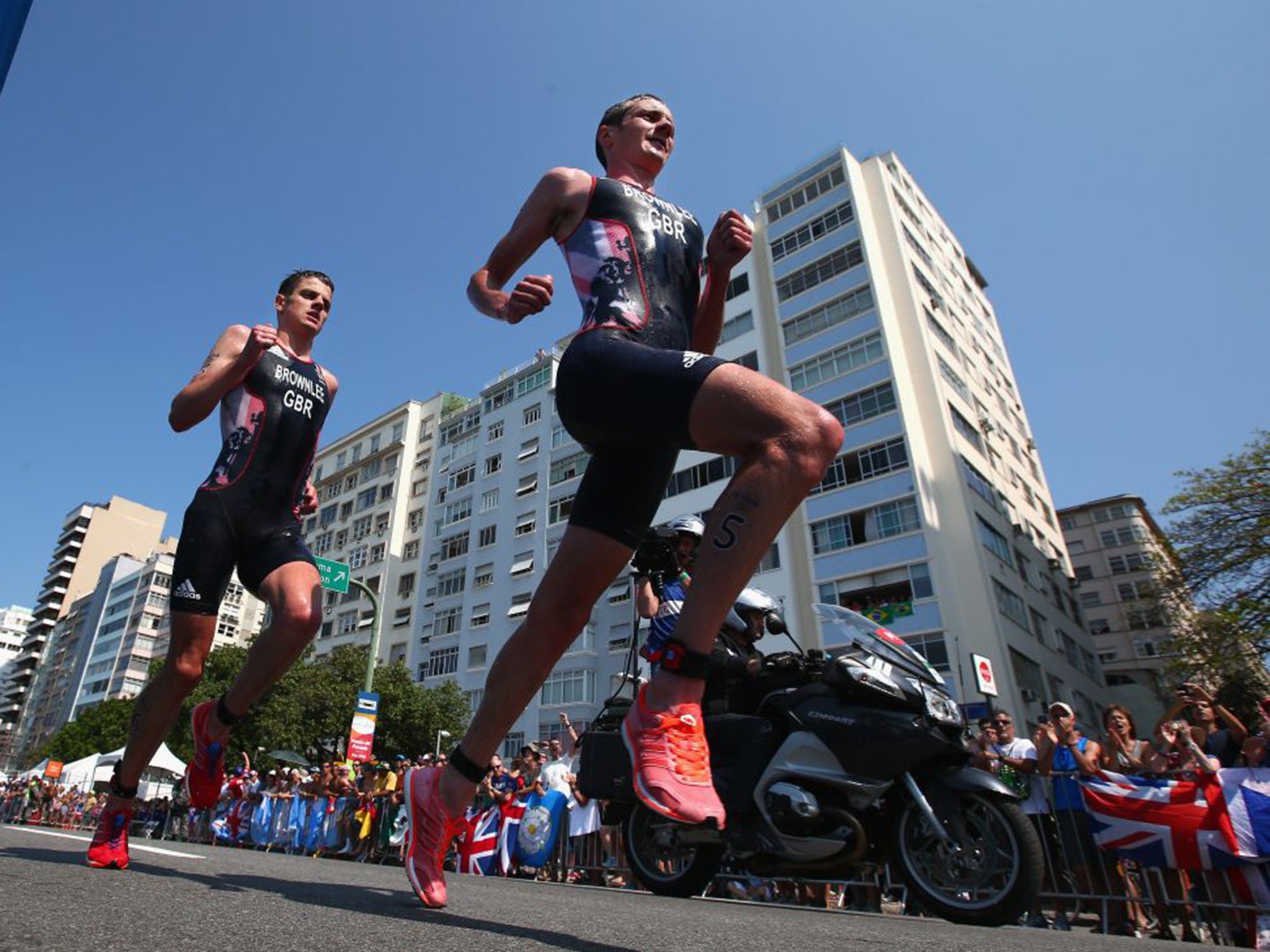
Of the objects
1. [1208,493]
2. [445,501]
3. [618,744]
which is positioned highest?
[445,501]

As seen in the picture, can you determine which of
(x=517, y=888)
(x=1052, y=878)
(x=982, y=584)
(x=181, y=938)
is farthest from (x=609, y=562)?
(x=982, y=584)

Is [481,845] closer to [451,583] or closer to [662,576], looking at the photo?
[662,576]

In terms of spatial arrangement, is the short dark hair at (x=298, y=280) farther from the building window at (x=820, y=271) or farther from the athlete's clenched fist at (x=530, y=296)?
the building window at (x=820, y=271)

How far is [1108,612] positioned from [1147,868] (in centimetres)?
7487

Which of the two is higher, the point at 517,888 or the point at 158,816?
the point at 158,816

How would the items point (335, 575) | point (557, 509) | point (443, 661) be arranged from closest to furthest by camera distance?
point (335, 575), point (557, 509), point (443, 661)

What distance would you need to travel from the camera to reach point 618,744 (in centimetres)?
457

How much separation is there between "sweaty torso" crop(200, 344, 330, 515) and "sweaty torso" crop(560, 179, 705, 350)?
1.81 metres

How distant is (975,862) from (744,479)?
7.84 ft

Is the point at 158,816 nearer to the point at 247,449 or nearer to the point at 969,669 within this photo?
the point at 247,449

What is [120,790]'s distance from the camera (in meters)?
3.21

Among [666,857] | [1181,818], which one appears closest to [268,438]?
[666,857]

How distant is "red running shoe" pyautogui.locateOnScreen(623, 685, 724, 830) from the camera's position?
68.7 inches

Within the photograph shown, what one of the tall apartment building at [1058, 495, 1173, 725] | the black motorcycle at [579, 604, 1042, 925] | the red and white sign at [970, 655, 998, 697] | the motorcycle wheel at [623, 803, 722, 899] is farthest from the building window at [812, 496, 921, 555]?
the tall apartment building at [1058, 495, 1173, 725]
